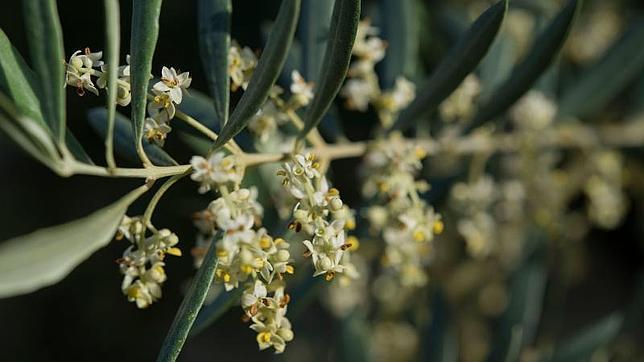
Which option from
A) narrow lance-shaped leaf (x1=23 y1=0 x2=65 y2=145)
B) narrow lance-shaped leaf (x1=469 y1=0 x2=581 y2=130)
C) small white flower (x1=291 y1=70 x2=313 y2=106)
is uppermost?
narrow lance-shaped leaf (x1=469 y1=0 x2=581 y2=130)

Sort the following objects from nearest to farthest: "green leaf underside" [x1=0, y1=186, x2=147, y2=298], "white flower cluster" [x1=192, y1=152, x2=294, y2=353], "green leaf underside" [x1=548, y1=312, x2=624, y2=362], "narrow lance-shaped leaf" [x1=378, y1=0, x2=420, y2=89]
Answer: "green leaf underside" [x1=0, y1=186, x2=147, y2=298], "white flower cluster" [x1=192, y1=152, x2=294, y2=353], "narrow lance-shaped leaf" [x1=378, y1=0, x2=420, y2=89], "green leaf underside" [x1=548, y1=312, x2=624, y2=362]

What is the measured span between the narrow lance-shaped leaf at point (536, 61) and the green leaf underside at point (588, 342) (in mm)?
679

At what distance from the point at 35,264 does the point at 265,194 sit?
96cm

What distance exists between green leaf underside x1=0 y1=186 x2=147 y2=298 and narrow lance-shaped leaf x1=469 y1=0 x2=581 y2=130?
2.93 ft

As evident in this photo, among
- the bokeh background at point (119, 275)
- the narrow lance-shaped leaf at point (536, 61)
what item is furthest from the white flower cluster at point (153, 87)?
the bokeh background at point (119, 275)

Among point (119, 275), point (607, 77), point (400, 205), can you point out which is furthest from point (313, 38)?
point (119, 275)

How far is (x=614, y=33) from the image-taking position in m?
2.61

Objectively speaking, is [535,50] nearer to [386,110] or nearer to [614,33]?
[386,110]

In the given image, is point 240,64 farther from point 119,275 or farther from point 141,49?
point 119,275

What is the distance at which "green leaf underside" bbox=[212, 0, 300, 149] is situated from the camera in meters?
0.99

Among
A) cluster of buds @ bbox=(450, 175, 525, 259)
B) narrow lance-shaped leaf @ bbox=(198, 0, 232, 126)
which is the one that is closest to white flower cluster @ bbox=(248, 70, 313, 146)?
narrow lance-shaped leaf @ bbox=(198, 0, 232, 126)

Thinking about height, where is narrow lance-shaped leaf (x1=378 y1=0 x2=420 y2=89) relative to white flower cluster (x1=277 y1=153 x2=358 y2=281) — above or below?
above

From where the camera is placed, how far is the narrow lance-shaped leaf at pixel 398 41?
5.79ft

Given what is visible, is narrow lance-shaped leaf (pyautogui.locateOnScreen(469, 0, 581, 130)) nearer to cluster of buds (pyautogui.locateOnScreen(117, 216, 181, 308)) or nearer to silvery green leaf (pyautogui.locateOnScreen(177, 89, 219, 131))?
silvery green leaf (pyautogui.locateOnScreen(177, 89, 219, 131))
